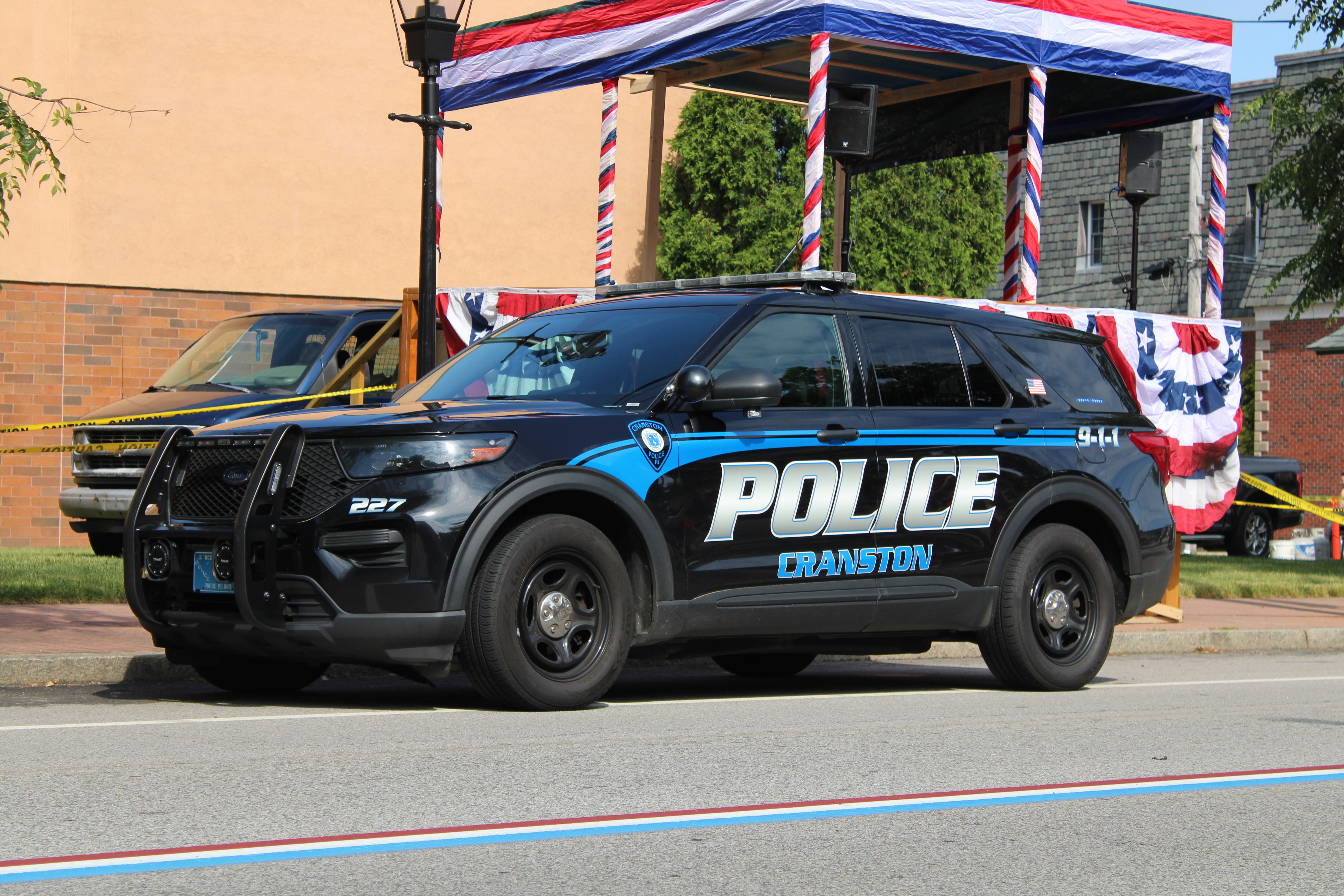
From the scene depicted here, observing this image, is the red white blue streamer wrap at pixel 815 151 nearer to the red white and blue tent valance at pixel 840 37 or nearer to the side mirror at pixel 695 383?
the red white and blue tent valance at pixel 840 37

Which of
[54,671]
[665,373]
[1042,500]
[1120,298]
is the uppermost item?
[1120,298]

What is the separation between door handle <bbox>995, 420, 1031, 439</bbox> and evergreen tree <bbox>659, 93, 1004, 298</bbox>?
1351 cm

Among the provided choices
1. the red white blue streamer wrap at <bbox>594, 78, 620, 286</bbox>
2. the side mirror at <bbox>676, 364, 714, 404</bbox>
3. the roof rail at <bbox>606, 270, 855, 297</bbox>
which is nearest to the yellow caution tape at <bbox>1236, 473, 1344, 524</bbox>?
the red white blue streamer wrap at <bbox>594, 78, 620, 286</bbox>

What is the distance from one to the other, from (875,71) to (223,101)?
879 cm

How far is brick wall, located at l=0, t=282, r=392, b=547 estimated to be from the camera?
19.3 meters

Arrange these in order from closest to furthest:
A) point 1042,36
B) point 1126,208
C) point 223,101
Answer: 1. point 1042,36
2. point 223,101
3. point 1126,208

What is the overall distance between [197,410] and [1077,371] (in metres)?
7.13

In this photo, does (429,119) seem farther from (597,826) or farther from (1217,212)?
(1217,212)

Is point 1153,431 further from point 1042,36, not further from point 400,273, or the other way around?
point 400,273

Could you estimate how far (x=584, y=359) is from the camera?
8.23m

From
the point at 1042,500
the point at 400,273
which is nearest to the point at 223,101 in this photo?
the point at 400,273

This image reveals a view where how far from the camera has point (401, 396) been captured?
8.68 meters

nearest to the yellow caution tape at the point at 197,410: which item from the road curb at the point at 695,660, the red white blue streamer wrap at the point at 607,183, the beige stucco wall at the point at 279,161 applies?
the red white blue streamer wrap at the point at 607,183

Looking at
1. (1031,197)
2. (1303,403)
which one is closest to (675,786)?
(1031,197)
